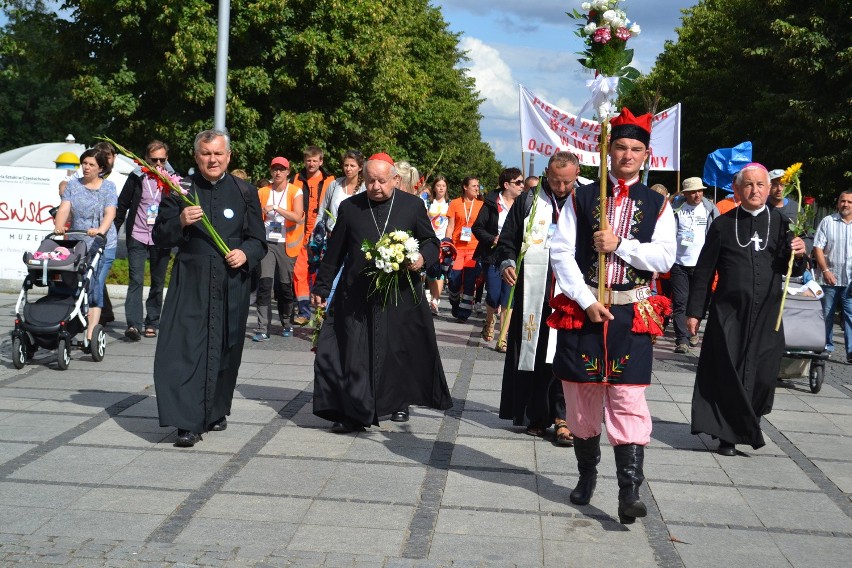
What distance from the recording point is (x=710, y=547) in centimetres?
535

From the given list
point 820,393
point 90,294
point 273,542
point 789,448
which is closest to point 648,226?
point 273,542

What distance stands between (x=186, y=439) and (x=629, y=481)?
2893mm

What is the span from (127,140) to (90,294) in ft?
65.6

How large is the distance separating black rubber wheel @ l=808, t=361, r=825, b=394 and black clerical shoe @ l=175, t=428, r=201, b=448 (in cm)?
590

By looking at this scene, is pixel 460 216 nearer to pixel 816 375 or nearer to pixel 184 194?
pixel 816 375

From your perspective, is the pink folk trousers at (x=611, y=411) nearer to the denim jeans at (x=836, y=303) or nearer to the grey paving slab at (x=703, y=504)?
the grey paving slab at (x=703, y=504)

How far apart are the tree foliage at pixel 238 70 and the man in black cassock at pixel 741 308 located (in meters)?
20.1

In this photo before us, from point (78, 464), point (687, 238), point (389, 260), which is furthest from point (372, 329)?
point (687, 238)

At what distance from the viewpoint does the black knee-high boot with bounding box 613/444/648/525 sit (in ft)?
18.0

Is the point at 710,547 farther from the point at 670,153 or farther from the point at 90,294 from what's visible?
the point at 670,153

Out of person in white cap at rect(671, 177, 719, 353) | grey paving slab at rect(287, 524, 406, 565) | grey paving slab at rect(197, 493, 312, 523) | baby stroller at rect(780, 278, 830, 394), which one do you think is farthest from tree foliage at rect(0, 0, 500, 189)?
grey paving slab at rect(287, 524, 406, 565)

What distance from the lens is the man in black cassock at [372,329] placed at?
771cm

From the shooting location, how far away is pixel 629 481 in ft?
18.1

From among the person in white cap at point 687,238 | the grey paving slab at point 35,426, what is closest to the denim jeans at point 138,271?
the grey paving slab at point 35,426
